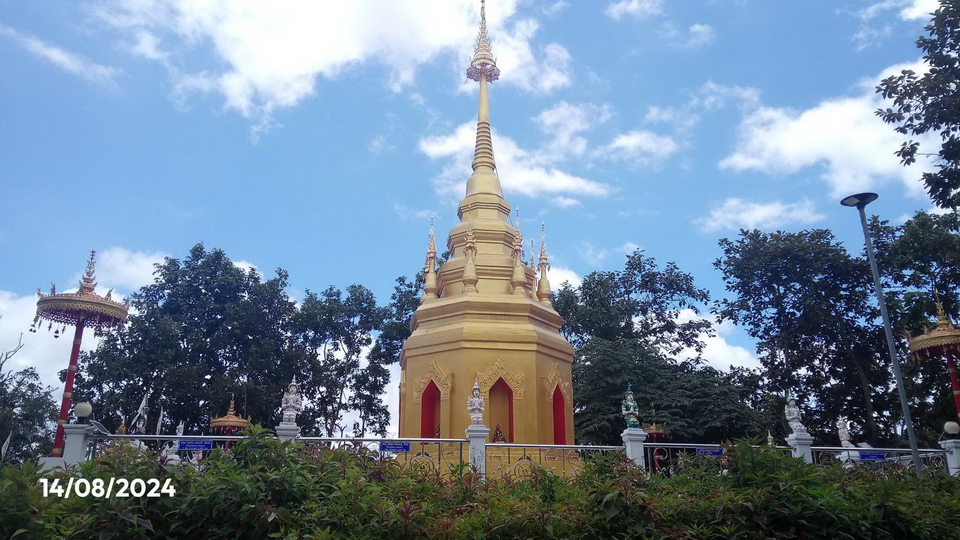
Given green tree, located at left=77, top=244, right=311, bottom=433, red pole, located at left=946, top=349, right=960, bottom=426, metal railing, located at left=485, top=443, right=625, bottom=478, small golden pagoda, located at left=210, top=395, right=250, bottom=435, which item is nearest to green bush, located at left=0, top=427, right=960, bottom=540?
metal railing, located at left=485, top=443, right=625, bottom=478

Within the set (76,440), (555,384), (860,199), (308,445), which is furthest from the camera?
(555,384)

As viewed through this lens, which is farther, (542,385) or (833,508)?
(542,385)

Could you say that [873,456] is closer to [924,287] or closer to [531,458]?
[531,458]

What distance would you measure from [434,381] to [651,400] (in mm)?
11240

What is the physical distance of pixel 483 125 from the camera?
70.7 ft

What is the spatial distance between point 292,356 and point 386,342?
4.38 metres

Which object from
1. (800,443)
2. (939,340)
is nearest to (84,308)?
(800,443)

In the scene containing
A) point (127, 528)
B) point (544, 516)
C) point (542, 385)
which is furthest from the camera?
point (542, 385)

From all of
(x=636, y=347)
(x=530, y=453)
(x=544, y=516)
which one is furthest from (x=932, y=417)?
(x=544, y=516)

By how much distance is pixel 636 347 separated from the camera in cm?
2698

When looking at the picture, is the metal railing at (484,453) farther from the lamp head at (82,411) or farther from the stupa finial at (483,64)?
the stupa finial at (483,64)

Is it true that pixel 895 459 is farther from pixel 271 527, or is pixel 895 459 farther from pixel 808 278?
pixel 808 278

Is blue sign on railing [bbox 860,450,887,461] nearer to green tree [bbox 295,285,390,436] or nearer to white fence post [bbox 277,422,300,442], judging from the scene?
white fence post [bbox 277,422,300,442]

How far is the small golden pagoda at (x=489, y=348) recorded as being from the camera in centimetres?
1611
